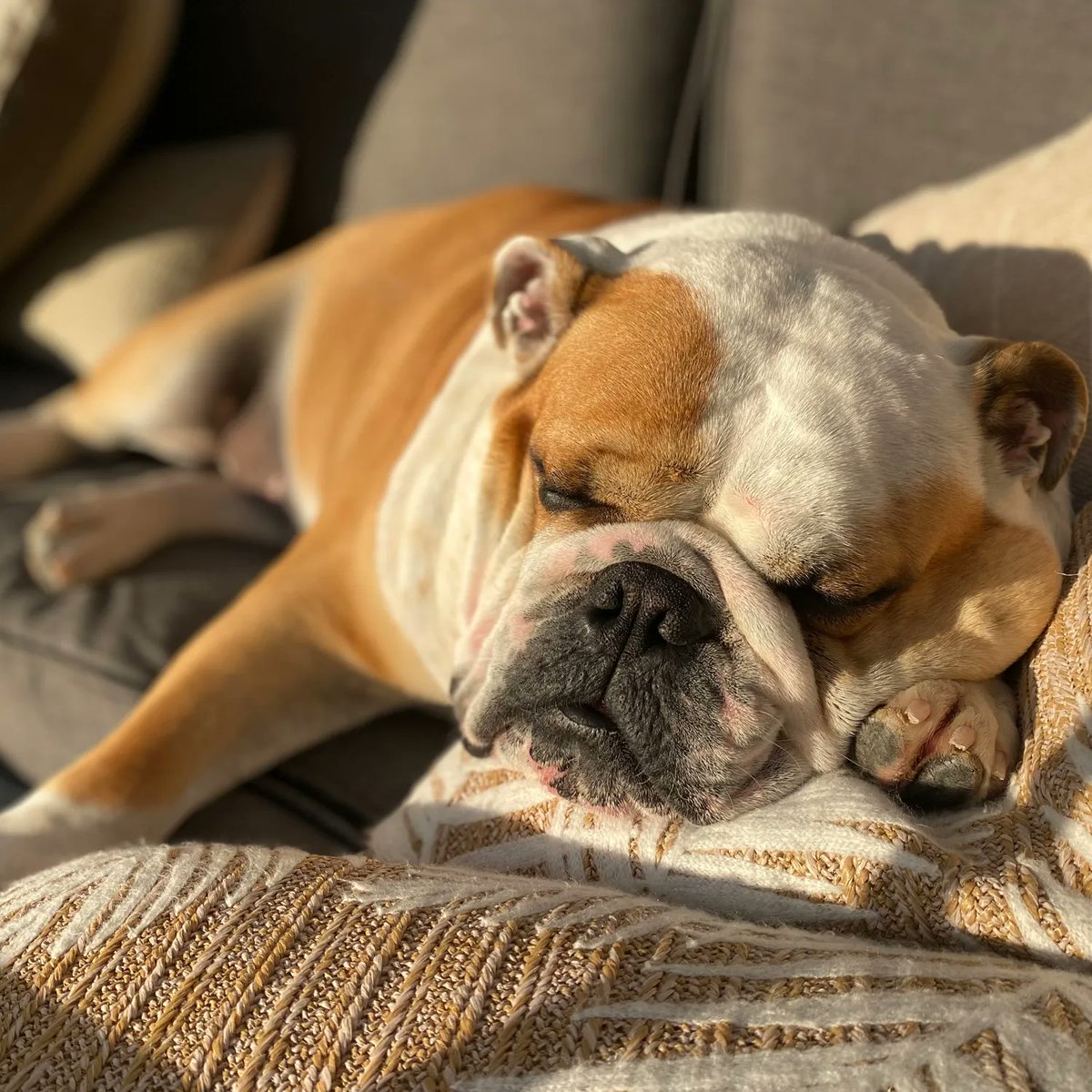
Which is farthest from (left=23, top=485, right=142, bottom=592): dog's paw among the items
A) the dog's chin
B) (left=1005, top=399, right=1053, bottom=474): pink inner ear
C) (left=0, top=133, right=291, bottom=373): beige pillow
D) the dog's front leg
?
(left=1005, top=399, right=1053, bottom=474): pink inner ear

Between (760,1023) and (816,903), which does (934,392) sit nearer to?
(816,903)

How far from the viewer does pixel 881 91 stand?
171cm

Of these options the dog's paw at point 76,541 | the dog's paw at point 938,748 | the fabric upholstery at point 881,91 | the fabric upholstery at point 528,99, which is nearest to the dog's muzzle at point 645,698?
the dog's paw at point 938,748

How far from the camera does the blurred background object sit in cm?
146

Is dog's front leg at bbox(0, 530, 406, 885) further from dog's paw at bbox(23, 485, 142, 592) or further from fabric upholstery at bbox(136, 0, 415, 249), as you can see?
fabric upholstery at bbox(136, 0, 415, 249)

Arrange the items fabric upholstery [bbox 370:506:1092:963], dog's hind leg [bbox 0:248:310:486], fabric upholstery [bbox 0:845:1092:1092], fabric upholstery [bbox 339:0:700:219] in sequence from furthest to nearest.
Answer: dog's hind leg [bbox 0:248:310:486] < fabric upholstery [bbox 339:0:700:219] < fabric upholstery [bbox 370:506:1092:963] < fabric upholstery [bbox 0:845:1092:1092]

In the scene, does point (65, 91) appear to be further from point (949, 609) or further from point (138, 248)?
point (949, 609)

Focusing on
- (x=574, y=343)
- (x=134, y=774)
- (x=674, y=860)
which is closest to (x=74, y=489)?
(x=134, y=774)

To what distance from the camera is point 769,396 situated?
0.93 meters

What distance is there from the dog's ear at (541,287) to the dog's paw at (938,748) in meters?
0.55

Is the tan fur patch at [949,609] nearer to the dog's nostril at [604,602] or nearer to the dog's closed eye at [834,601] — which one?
the dog's closed eye at [834,601]

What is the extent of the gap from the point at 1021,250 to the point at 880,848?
834 millimetres

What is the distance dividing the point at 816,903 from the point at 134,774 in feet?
2.64

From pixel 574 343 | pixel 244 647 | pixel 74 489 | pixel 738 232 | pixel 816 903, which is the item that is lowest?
pixel 74 489
